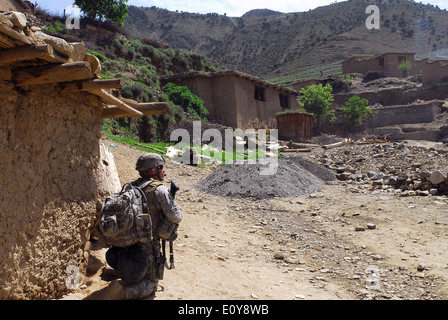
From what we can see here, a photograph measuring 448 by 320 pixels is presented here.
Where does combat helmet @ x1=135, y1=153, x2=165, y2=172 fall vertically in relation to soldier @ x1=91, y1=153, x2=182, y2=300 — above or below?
above

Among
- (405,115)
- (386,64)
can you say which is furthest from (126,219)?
(386,64)

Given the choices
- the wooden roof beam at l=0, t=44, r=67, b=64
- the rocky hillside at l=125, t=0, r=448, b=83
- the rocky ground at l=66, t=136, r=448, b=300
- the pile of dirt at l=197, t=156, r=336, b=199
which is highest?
the rocky hillside at l=125, t=0, r=448, b=83

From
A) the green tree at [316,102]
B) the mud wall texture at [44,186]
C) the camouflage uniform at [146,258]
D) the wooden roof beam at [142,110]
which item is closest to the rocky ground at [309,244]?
the camouflage uniform at [146,258]

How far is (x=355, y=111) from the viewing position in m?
26.0

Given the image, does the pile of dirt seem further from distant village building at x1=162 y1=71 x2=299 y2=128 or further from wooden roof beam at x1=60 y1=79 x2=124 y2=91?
distant village building at x1=162 y1=71 x2=299 y2=128

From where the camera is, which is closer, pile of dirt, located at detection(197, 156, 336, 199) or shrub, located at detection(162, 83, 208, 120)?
pile of dirt, located at detection(197, 156, 336, 199)

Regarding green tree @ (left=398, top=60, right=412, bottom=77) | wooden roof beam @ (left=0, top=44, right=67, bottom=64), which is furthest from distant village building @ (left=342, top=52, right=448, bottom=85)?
wooden roof beam @ (left=0, top=44, right=67, bottom=64)

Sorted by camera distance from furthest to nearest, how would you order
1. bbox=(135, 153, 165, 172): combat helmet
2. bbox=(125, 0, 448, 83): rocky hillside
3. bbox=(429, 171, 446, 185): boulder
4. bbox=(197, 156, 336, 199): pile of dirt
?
bbox=(125, 0, 448, 83): rocky hillside < bbox=(429, 171, 446, 185): boulder < bbox=(197, 156, 336, 199): pile of dirt < bbox=(135, 153, 165, 172): combat helmet

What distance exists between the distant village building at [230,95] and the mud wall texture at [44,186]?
15840mm

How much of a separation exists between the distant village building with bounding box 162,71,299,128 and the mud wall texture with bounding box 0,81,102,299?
15.8 m

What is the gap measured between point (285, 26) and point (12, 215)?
74.0 m

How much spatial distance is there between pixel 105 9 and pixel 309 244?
25506mm

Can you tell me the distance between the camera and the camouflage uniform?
3.33m
